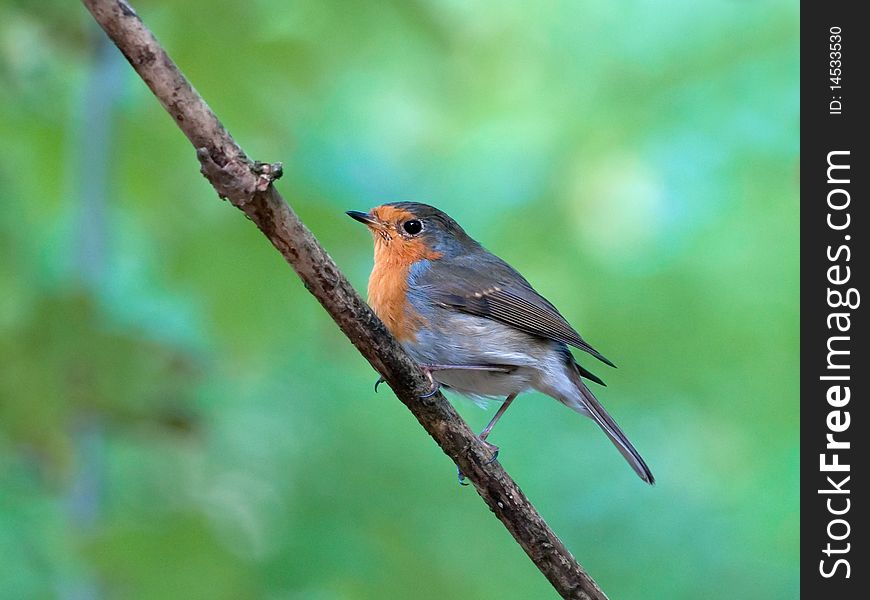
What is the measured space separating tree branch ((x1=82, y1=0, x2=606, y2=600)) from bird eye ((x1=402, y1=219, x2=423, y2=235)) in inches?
59.7

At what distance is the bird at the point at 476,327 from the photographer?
3.55 metres

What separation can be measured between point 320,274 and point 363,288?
6.87 feet

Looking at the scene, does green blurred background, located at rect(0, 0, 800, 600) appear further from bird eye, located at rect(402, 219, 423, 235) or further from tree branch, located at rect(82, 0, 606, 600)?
tree branch, located at rect(82, 0, 606, 600)

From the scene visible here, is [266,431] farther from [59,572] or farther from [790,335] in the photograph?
[790,335]

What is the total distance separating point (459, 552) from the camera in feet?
12.9

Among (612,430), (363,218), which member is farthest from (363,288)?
(612,430)

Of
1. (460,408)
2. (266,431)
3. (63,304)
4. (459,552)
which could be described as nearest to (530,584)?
(459,552)

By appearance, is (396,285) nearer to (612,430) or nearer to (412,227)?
(412,227)

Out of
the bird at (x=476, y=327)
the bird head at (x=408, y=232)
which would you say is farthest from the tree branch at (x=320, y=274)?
the bird head at (x=408, y=232)

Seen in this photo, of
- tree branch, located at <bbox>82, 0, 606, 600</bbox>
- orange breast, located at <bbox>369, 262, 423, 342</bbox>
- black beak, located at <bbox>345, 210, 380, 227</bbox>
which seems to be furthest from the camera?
black beak, located at <bbox>345, 210, 380, 227</bbox>

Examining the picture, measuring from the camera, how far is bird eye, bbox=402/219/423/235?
3.92 meters

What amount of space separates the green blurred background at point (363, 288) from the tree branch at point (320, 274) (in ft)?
3.00

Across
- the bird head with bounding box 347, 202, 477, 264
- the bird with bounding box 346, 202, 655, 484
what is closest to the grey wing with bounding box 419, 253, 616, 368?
the bird with bounding box 346, 202, 655, 484

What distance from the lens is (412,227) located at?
394cm
